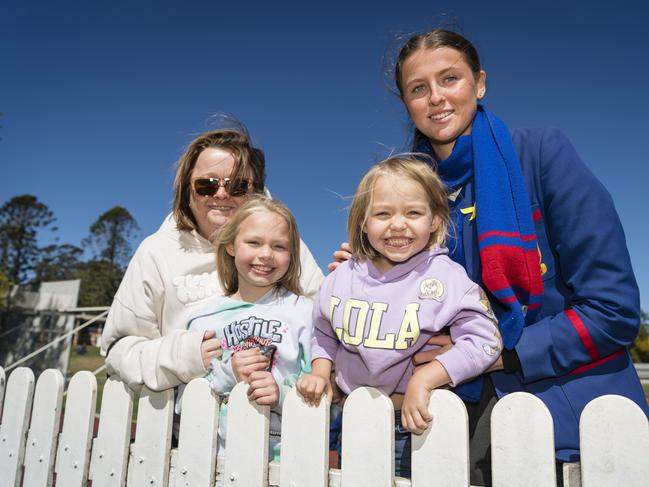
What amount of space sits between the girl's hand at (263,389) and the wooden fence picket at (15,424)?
177 centimetres

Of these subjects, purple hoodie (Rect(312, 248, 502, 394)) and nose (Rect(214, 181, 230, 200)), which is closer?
purple hoodie (Rect(312, 248, 502, 394))

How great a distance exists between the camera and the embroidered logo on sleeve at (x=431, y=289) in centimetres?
190

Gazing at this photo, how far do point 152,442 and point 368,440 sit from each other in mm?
1225

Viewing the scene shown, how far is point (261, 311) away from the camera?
7.95 feet

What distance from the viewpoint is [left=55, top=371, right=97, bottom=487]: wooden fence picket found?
2.70 meters

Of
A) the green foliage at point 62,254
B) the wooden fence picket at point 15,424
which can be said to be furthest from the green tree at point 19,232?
the wooden fence picket at point 15,424

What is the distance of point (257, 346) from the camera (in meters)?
2.29

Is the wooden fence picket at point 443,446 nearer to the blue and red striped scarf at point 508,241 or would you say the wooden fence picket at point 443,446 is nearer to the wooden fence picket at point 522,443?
the wooden fence picket at point 522,443

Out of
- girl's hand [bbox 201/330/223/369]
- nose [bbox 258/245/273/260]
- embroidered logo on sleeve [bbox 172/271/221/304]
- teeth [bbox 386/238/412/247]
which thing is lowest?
girl's hand [bbox 201/330/223/369]

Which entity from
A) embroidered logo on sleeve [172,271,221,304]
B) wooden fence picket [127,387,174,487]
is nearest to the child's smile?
embroidered logo on sleeve [172,271,221,304]

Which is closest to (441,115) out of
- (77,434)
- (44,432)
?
(77,434)

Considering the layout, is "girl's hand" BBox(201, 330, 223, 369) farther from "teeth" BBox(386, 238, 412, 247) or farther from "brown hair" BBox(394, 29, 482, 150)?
"brown hair" BBox(394, 29, 482, 150)

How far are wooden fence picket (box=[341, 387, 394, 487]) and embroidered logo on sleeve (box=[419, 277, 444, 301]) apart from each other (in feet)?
1.34

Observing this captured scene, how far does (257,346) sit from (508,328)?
1104mm
